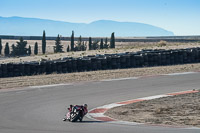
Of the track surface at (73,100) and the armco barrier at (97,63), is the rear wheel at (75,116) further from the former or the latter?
the armco barrier at (97,63)

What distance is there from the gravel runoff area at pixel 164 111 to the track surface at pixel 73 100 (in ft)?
3.32

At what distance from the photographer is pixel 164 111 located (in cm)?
1366

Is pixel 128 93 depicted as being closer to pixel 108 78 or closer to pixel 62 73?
pixel 108 78

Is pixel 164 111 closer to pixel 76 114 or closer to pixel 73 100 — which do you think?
pixel 76 114

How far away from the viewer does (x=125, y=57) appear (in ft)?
99.6

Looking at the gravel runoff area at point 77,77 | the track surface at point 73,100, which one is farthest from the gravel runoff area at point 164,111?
the gravel runoff area at point 77,77

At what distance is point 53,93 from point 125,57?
12129 millimetres

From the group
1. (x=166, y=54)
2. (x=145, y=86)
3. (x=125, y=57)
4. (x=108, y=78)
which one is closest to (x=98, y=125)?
(x=145, y=86)

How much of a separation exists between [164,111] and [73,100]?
4127mm

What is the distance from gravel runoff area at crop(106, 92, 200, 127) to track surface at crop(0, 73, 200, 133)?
3.32 feet

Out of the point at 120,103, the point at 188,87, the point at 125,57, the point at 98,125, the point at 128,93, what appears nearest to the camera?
the point at 98,125

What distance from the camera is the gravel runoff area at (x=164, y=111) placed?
12000mm

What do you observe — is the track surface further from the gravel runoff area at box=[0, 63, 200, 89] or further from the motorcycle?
the gravel runoff area at box=[0, 63, 200, 89]

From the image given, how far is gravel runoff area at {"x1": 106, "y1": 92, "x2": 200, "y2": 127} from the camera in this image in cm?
1200
